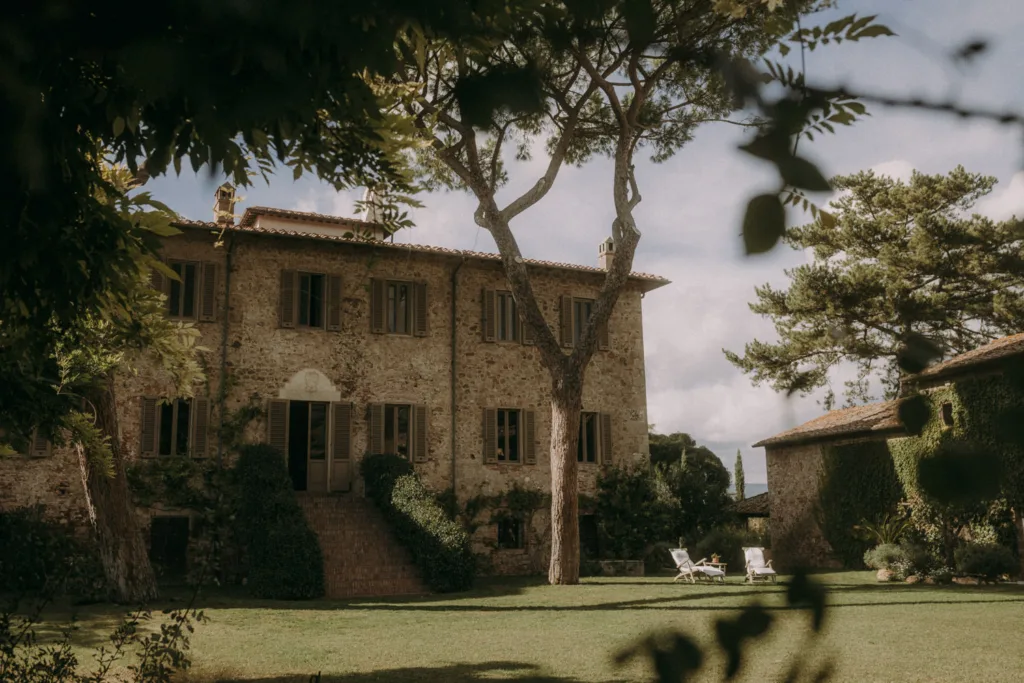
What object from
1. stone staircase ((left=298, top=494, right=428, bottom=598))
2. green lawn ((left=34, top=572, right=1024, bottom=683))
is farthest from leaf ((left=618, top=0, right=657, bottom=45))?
stone staircase ((left=298, top=494, right=428, bottom=598))

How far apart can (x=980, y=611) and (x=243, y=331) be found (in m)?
14.1

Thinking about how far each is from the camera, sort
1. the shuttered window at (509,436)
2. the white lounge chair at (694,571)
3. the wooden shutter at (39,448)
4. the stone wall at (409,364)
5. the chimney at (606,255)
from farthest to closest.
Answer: the chimney at (606,255)
the shuttered window at (509,436)
the stone wall at (409,364)
the white lounge chair at (694,571)
the wooden shutter at (39,448)

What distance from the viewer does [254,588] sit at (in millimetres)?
14117

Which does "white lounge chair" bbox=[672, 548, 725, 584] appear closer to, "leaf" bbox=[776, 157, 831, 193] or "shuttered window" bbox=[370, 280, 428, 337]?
"shuttered window" bbox=[370, 280, 428, 337]

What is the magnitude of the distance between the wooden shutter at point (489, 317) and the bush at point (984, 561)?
34.6 ft

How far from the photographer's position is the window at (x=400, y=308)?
19766 millimetres

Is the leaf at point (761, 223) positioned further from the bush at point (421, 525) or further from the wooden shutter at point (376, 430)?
the wooden shutter at point (376, 430)

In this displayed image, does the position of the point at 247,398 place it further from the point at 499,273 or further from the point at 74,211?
the point at 74,211

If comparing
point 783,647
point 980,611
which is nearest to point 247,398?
point 980,611

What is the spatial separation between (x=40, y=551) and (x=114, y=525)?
1.05 meters

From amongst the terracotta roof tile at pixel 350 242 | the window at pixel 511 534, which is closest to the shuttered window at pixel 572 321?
the terracotta roof tile at pixel 350 242

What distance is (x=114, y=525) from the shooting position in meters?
12.6

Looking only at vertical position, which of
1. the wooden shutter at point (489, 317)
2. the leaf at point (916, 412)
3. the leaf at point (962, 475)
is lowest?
the leaf at point (962, 475)

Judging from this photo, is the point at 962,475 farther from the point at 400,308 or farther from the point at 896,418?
the point at 400,308
